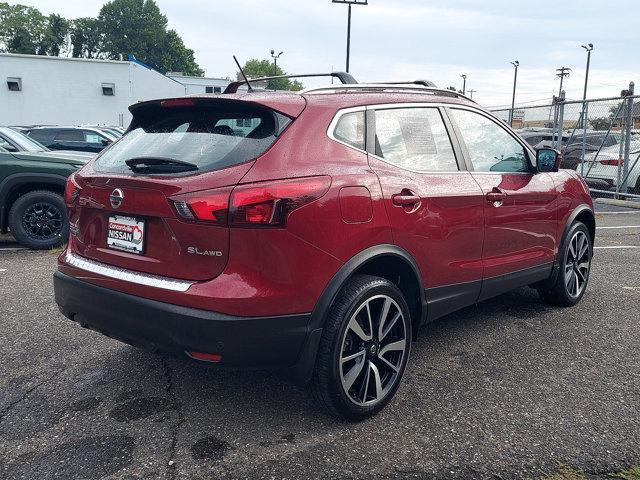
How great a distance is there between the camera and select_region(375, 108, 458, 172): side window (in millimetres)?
3219

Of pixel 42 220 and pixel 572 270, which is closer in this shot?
pixel 572 270

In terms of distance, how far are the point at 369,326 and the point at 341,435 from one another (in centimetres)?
55

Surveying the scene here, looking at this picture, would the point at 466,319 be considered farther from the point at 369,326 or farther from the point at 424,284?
the point at 369,326

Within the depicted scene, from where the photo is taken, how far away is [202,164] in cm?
269

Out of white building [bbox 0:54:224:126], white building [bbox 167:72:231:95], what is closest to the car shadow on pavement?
white building [bbox 0:54:224:126]

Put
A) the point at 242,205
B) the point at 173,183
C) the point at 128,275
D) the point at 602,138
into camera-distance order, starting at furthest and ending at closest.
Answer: the point at 602,138
the point at 128,275
the point at 173,183
the point at 242,205

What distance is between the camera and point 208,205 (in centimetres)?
254

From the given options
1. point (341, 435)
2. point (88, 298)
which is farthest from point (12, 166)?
point (341, 435)

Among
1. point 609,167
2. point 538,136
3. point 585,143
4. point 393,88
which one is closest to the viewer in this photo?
point 393,88

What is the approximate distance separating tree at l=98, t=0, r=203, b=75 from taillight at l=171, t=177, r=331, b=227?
10176cm

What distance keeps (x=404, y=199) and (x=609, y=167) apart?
1226cm

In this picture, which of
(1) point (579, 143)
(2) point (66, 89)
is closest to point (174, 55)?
(2) point (66, 89)

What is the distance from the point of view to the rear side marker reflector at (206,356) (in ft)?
8.51

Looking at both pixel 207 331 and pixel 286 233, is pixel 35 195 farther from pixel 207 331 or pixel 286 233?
pixel 286 233
